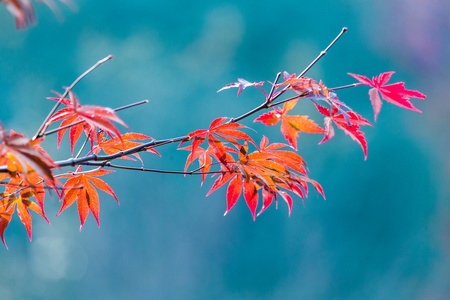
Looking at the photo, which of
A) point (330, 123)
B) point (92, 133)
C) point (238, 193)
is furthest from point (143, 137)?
point (330, 123)

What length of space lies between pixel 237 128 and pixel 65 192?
32 centimetres

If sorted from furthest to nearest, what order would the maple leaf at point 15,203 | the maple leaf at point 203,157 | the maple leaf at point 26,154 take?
the maple leaf at point 203,157, the maple leaf at point 15,203, the maple leaf at point 26,154

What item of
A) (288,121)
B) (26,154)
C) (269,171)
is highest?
(288,121)

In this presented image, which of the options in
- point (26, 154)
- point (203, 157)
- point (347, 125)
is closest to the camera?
point (26, 154)

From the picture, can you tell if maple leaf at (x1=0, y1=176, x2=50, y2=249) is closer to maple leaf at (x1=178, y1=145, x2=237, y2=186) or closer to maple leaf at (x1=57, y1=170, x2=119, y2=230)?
maple leaf at (x1=57, y1=170, x2=119, y2=230)

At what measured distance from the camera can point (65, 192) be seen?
70cm

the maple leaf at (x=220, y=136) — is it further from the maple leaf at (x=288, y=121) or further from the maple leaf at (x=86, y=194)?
the maple leaf at (x=86, y=194)

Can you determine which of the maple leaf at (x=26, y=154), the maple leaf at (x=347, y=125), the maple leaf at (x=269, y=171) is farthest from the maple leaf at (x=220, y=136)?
the maple leaf at (x=26, y=154)

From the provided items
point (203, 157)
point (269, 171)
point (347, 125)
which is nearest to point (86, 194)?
point (203, 157)

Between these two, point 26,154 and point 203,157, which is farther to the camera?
point 203,157

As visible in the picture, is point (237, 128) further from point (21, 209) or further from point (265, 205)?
point (21, 209)

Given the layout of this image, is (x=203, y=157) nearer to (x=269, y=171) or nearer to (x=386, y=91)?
(x=269, y=171)

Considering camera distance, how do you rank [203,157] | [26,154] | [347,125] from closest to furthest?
[26,154], [347,125], [203,157]

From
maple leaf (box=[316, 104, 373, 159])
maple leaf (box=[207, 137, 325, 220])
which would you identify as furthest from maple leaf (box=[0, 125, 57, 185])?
maple leaf (box=[316, 104, 373, 159])
